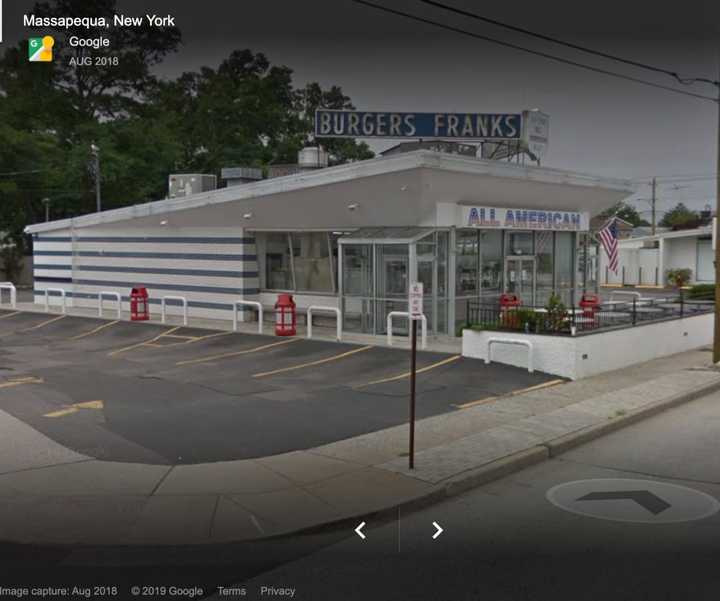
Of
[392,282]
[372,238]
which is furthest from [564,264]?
[372,238]

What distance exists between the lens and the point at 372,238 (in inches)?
774

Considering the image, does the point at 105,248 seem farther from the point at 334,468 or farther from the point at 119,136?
the point at 334,468

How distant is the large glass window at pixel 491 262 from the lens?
21.0 meters

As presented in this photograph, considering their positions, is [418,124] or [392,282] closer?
[392,282]

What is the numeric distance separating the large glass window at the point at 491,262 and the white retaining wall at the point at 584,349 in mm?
4810

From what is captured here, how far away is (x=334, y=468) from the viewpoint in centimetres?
830

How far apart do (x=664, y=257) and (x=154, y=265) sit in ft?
117

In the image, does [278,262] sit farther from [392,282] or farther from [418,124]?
[418,124]

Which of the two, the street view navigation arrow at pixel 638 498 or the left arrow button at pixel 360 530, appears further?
the street view navigation arrow at pixel 638 498

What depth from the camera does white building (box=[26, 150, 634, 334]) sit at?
62.4ft

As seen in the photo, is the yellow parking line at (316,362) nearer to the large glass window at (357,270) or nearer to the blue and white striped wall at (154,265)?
the large glass window at (357,270)

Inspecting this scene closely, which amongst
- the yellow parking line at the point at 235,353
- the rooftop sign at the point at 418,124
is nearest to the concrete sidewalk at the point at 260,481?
the yellow parking line at the point at 235,353

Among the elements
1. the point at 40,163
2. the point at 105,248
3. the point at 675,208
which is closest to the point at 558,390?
the point at 105,248

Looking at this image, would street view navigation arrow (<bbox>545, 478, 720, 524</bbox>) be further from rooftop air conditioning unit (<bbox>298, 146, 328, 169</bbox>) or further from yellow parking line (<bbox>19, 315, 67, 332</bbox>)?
yellow parking line (<bbox>19, 315, 67, 332</bbox>)
